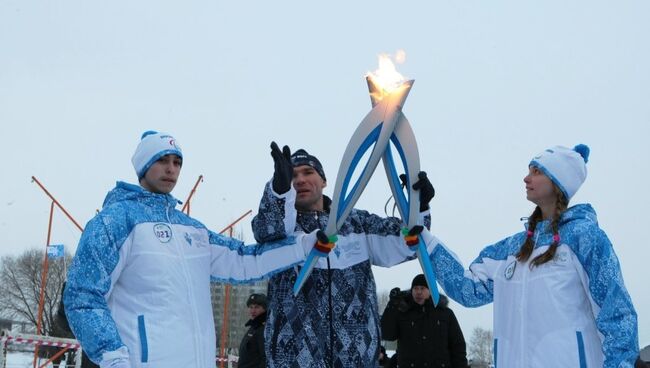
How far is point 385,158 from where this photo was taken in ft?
11.3

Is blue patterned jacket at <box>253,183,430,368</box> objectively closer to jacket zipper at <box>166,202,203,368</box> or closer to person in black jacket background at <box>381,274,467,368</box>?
jacket zipper at <box>166,202,203,368</box>

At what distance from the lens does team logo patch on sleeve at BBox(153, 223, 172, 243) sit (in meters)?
3.02

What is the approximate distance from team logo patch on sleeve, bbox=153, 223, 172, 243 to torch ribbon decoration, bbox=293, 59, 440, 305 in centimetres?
59

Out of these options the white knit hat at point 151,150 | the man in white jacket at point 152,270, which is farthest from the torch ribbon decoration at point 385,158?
the white knit hat at point 151,150

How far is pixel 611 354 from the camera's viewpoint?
2801mm

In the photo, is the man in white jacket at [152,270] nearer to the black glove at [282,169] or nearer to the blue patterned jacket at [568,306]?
the black glove at [282,169]

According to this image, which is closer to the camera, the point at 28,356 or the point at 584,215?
the point at 584,215

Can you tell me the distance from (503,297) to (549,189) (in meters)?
0.52

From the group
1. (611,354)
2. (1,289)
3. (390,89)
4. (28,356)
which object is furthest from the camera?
(1,289)

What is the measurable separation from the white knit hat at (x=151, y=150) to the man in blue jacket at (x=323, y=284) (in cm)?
46

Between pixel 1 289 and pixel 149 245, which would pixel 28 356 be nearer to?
pixel 1 289

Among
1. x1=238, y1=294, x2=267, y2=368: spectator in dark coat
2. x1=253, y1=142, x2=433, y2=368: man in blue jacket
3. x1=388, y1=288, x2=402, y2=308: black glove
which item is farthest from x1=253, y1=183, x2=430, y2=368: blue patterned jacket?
x1=238, y1=294, x2=267, y2=368: spectator in dark coat

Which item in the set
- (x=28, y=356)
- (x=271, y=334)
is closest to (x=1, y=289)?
(x=28, y=356)

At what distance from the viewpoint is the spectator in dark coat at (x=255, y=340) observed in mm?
5704
